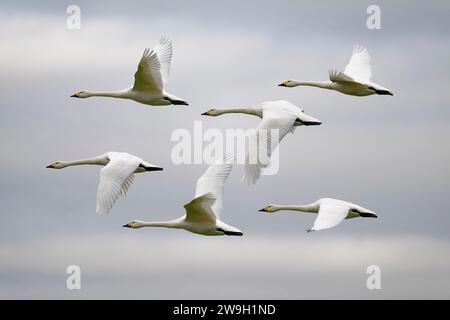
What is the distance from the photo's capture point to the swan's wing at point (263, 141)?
121 feet

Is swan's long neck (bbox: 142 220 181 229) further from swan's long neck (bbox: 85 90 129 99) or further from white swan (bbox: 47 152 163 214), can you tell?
swan's long neck (bbox: 85 90 129 99)

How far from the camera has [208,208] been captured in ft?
125

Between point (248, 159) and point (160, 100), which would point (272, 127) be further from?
point (160, 100)

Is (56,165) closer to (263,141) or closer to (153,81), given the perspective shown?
(153,81)

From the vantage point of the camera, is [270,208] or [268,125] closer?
[268,125]

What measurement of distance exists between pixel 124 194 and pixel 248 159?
17.5 ft

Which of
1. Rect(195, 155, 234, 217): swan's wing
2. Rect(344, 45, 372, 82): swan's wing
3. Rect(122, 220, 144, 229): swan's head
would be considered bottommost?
Rect(122, 220, 144, 229): swan's head

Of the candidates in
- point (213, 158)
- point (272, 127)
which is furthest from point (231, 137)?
point (272, 127)

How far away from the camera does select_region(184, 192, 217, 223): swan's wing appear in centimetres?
3743

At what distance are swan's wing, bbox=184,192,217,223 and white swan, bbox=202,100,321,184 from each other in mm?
1294

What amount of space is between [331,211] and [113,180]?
5.80 m

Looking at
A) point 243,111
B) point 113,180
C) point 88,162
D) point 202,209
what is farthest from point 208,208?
point 88,162

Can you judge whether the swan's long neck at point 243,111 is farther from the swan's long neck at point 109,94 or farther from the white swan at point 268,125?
the swan's long neck at point 109,94

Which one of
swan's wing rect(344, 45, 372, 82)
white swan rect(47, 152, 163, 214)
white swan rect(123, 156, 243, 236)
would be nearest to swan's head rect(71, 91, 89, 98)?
white swan rect(47, 152, 163, 214)
